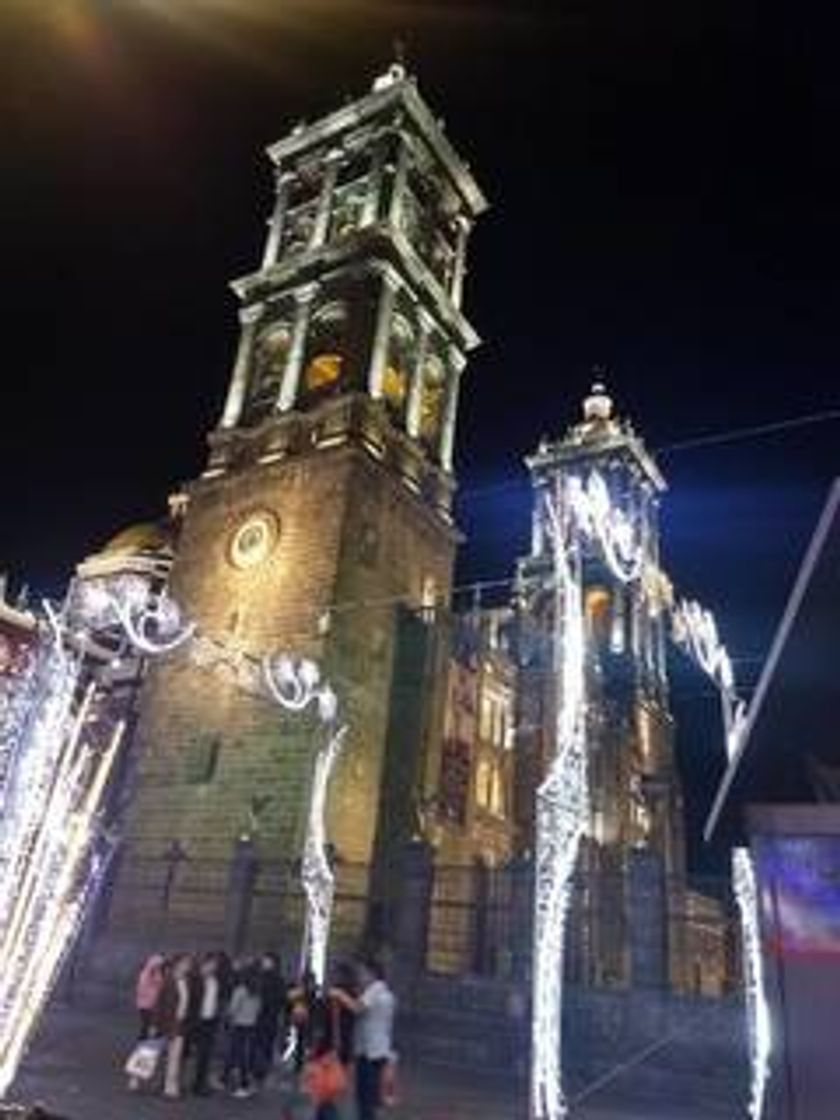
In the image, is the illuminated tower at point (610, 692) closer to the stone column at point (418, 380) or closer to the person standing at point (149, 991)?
the stone column at point (418, 380)

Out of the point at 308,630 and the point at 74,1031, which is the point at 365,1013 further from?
the point at 308,630

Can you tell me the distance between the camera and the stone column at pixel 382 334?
33219mm

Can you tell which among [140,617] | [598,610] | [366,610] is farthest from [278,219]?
[598,610]

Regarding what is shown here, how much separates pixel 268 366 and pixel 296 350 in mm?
2154

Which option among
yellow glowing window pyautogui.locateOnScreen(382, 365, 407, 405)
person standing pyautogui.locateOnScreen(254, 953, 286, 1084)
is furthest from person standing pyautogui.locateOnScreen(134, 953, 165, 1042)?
yellow glowing window pyautogui.locateOnScreen(382, 365, 407, 405)

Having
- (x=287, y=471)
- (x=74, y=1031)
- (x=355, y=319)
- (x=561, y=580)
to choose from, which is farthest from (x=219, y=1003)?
(x=355, y=319)

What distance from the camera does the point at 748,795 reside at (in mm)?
5137

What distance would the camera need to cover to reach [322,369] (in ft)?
119

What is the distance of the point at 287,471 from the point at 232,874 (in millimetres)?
13311

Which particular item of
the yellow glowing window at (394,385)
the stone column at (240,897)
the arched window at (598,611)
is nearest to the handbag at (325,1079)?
the stone column at (240,897)

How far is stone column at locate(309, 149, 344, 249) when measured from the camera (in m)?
38.2

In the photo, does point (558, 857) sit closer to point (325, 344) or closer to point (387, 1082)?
point (387, 1082)

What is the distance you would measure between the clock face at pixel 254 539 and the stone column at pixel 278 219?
1162cm

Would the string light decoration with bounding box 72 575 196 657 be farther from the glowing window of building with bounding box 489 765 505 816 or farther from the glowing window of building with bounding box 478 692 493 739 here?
the glowing window of building with bounding box 489 765 505 816
